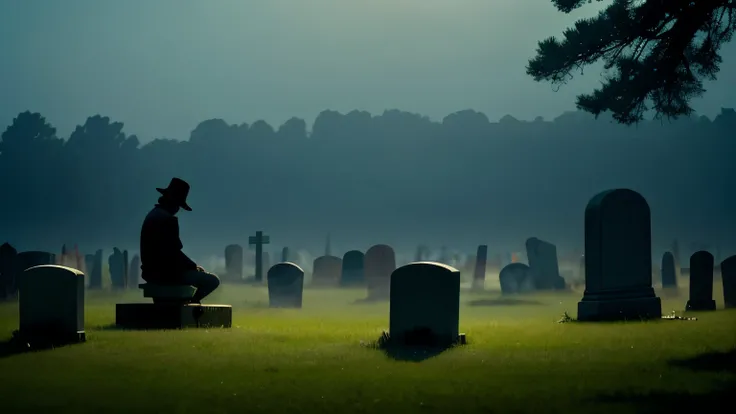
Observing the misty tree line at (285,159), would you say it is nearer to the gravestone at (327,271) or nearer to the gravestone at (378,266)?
the gravestone at (327,271)

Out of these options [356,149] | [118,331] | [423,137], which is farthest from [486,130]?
[118,331]

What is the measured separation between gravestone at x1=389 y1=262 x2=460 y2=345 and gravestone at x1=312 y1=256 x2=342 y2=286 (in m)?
21.6

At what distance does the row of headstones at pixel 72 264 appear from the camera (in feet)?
86.2

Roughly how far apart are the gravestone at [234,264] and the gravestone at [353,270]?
8.23 meters

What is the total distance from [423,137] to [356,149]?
6.28 meters

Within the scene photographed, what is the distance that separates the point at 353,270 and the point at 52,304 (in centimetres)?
2008

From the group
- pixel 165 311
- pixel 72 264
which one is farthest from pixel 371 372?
pixel 72 264

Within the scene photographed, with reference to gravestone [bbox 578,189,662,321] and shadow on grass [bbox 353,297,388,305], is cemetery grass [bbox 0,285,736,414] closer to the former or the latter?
gravestone [bbox 578,189,662,321]

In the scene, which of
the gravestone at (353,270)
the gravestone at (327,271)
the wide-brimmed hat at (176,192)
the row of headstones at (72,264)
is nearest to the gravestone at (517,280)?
the gravestone at (353,270)

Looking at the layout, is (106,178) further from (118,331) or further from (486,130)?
(118,331)

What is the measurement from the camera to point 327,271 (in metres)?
35.8

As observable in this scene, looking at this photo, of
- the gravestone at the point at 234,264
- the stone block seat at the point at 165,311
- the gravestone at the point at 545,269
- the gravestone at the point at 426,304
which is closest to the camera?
the gravestone at the point at 426,304

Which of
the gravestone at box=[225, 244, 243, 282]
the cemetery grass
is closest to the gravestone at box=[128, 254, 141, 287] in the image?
the gravestone at box=[225, 244, 243, 282]

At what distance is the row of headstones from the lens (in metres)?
26.3
